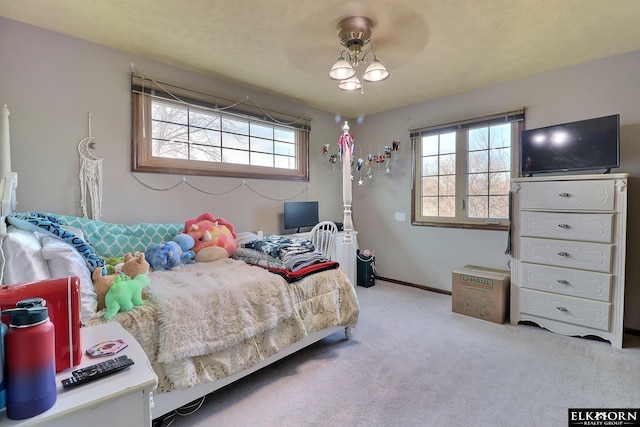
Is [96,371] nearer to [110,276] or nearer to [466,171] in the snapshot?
[110,276]

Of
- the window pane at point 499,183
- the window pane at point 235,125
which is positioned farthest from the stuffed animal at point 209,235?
the window pane at point 499,183

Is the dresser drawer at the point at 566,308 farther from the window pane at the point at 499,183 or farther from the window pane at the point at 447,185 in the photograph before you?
the window pane at the point at 447,185

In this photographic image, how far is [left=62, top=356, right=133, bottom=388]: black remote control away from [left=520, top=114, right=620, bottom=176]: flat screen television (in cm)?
343

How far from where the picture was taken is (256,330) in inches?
73.5

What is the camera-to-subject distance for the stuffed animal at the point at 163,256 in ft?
7.53

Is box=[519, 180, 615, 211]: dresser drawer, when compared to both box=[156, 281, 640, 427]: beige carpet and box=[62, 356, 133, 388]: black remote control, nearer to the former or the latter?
box=[156, 281, 640, 427]: beige carpet

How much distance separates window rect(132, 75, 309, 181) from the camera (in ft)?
8.95

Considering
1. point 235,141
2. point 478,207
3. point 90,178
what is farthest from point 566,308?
point 90,178

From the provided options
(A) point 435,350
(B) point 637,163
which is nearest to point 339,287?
(A) point 435,350

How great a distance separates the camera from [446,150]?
12.5ft

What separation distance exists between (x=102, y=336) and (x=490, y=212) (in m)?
3.66

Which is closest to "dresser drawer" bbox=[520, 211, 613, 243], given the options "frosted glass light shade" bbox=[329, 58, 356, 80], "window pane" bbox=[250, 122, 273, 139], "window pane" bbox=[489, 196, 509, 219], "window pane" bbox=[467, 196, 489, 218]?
"window pane" bbox=[489, 196, 509, 219]

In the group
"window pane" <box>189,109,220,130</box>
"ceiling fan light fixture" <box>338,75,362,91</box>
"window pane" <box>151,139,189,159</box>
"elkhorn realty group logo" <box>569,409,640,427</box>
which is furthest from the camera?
"window pane" <box>189,109,220,130</box>

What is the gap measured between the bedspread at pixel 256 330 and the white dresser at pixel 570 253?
1.67 metres
